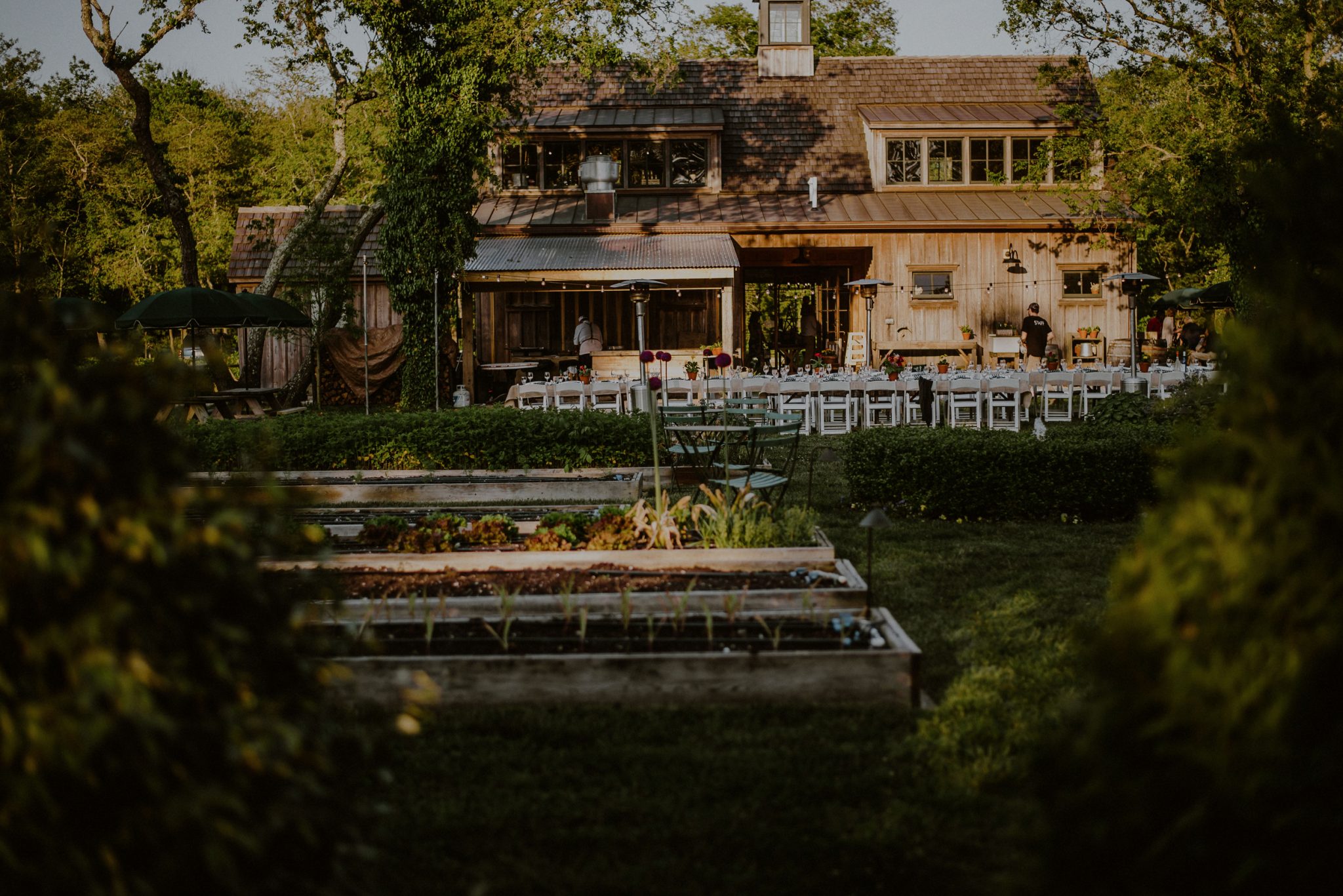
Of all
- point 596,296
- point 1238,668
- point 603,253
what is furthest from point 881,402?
point 1238,668

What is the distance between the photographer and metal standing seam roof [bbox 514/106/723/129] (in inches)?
955

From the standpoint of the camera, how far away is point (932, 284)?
2391 centimetres

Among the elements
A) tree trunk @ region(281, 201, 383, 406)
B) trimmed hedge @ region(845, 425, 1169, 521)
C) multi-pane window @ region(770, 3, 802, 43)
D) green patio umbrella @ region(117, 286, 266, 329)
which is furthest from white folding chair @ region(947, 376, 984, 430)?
multi-pane window @ region(770, 3, 802, 43)

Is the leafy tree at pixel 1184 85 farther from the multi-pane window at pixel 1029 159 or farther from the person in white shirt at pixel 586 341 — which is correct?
the person in white shirt at pixel 586 341

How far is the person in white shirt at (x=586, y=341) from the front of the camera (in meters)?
21.2

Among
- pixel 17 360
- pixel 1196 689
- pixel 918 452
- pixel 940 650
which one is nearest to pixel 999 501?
pixel 918 452

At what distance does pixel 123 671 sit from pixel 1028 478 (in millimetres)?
8009

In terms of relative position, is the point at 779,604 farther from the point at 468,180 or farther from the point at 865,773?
the point at 468,180

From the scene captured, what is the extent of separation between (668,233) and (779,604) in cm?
1927

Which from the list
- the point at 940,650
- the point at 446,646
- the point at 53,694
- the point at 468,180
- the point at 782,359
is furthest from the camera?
the point at 782,359

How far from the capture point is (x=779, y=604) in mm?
5152

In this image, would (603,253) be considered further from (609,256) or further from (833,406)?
(833,406)

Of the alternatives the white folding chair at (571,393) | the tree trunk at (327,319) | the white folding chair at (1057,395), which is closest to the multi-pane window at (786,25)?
the tree trunk at (327,319)

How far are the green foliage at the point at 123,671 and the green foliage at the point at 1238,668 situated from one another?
52.5 inches
